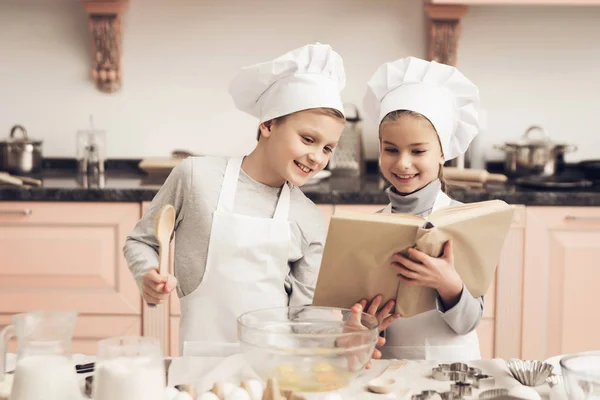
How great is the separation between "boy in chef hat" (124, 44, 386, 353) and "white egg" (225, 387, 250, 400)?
0.50 meters

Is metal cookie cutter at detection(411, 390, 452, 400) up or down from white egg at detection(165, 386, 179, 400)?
down

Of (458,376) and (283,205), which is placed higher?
(283,205)

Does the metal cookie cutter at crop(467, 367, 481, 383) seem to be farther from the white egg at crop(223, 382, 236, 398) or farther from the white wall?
the white wall

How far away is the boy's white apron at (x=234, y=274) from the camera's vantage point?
153 centimetres

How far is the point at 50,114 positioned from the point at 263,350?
221 cm

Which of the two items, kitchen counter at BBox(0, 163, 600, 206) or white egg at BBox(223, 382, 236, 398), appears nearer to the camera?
white egg at BBox(223, 382, 236, 398)

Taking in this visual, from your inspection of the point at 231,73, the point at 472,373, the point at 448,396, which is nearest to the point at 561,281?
the point at 231,73

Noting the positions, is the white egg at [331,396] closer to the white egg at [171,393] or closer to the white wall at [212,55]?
the white egg at [171,393]

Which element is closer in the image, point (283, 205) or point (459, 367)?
point (459, 367)

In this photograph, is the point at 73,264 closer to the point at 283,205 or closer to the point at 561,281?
the point at 283,205

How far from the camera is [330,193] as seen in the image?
97.6 inches

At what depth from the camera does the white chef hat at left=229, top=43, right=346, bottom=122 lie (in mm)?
1518

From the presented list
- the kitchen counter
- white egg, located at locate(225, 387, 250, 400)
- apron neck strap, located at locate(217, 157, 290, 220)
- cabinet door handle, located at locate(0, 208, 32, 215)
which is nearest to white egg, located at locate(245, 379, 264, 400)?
white egg, located at locate(225, 387, 250, 400)

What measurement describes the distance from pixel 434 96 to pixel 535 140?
1506 millimetres
